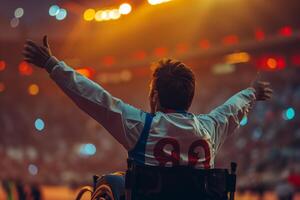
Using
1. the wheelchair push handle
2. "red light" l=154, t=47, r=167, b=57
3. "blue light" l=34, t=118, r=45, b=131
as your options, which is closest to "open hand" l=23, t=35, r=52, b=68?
the wheelchair push handle

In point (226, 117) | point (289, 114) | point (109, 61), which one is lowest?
point (226, 117)

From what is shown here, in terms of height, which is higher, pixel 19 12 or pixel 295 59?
pixel 19 12

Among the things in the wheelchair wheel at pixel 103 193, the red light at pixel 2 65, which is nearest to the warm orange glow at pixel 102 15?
the red light at pixel 2 65

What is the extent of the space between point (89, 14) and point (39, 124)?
9358 mm

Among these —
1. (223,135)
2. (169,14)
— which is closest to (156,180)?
(223,135)

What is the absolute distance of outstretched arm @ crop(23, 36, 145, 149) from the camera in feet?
10.6

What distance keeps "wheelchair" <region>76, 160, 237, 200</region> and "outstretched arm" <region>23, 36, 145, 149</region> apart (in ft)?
0.56

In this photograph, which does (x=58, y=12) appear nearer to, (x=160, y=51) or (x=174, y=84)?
(x=160, y=51)

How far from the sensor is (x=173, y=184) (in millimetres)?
3295

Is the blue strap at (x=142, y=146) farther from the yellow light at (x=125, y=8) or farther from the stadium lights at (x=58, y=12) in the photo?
the stadium lights at (x=58, y=12)

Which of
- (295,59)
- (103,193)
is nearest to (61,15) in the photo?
(295,59)

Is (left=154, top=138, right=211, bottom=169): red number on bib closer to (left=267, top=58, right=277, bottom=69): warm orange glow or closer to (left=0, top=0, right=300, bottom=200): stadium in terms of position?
(left=0, top=0, right=300, bottom=200): stadium

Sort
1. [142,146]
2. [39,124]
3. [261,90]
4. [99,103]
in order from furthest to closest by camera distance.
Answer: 1. [39,124]
2. [261,90]
3. [142,146]
4. [99,103]

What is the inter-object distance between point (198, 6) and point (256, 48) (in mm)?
3712
